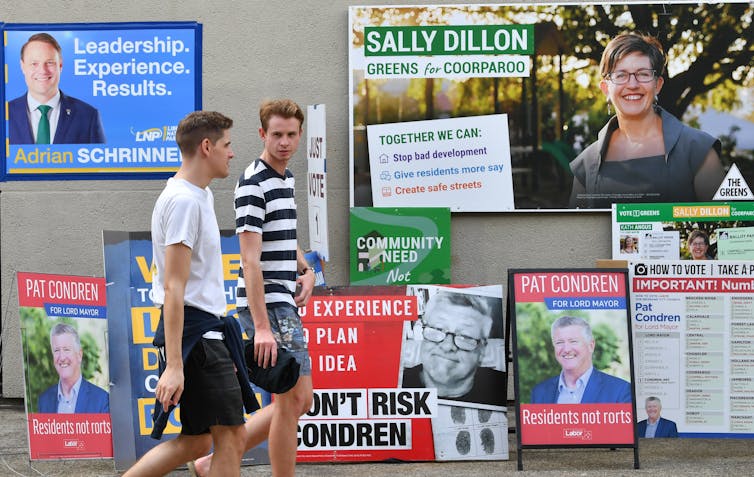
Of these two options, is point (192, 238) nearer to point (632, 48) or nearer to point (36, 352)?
point (36, 352)

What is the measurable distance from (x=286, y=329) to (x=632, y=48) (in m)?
3.85

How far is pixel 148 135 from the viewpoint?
8.14 meters

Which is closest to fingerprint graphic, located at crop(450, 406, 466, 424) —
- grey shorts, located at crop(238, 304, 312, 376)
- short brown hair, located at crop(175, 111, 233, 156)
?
grey shorts, located at crop(238, 304, 312, 376)

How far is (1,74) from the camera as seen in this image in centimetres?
818

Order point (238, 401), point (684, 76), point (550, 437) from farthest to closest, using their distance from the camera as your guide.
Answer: point (684, 76)
point (550, 437)
point (238, 401)

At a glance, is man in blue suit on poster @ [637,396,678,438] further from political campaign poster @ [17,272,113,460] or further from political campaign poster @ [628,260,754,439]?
political campaign poster @ [17,272,113,460]

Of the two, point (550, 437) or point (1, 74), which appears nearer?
point (550, 437)


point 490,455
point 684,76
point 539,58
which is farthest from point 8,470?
point 684,76

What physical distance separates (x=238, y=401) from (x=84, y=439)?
224cm

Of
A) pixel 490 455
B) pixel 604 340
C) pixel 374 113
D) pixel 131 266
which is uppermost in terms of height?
pixel 374 113

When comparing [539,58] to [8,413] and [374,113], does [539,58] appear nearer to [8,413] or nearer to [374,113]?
[374,113]

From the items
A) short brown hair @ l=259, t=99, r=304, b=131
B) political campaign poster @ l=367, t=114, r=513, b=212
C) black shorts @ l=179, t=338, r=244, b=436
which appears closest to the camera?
black shorts @ l=179, t=338, r=244, b=436

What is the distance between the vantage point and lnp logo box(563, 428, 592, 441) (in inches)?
259

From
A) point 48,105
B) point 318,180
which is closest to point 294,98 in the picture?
point 318,180
